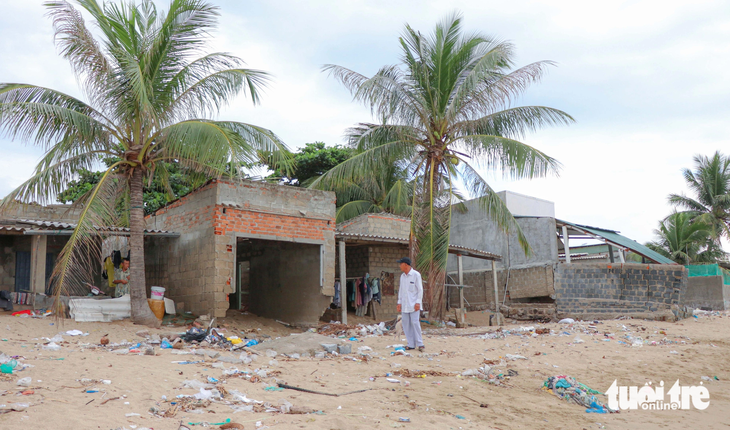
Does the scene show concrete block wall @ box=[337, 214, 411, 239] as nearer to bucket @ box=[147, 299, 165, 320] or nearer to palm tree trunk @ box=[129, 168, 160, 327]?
bucket @ box=[147, 299, 165, 320]

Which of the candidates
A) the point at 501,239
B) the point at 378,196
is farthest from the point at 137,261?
the point at 501,239

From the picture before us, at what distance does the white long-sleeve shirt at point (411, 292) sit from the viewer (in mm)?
8438

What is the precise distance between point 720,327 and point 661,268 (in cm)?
273

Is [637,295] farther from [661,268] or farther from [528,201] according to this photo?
[528,201]

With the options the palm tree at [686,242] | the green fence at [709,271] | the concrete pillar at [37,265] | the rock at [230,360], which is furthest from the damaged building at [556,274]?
the concrete pillar at [37,265]

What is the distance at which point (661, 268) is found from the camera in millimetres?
15297

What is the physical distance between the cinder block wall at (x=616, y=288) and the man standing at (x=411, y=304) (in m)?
9.34

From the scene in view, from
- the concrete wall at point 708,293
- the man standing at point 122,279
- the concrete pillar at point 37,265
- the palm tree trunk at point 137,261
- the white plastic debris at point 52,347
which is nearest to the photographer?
the white plastic debris at point 52,347

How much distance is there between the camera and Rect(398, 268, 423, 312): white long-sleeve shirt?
8438 mm

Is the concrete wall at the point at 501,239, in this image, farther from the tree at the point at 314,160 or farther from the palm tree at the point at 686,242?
the palm tree at the point at 686,242

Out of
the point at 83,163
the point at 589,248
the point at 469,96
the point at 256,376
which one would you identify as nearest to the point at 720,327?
the point at 469,96

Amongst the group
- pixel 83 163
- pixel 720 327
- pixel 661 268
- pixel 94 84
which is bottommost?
pixel 720 327

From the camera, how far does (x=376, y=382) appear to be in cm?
629

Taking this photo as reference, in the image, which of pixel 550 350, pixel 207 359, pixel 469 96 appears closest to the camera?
pixel 207 359
